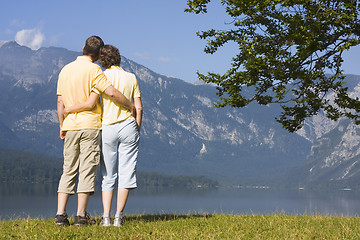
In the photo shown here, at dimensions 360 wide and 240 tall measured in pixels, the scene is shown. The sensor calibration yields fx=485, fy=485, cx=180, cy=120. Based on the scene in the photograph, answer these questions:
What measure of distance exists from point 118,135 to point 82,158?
765mm

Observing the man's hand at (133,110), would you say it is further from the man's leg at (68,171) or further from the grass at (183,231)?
the grass at (183,231)

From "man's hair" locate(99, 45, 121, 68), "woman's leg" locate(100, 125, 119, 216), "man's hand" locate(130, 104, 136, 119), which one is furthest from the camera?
"man's hair" locate(99, 45, 121, 68)

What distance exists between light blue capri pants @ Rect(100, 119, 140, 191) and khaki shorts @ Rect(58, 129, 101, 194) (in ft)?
0.63

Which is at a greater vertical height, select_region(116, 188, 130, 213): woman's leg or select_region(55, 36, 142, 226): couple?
select_region(55, 36, 142, 226): couple

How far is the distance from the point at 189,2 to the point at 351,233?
1142 centimetres

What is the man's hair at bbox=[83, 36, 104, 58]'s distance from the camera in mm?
8930

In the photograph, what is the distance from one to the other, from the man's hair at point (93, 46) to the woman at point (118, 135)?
12 centimetres

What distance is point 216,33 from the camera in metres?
20.9

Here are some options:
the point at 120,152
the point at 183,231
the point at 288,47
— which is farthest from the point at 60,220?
the point at 288,47

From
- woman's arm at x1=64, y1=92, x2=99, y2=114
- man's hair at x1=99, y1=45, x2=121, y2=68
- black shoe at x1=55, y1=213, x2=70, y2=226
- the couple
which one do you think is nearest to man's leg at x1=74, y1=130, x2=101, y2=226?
the couple

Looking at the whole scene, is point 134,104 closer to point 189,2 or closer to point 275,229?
point 275,229

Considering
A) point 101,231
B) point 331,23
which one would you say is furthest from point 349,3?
point 101,231

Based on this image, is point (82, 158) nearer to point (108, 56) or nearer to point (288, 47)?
point (108, 56)

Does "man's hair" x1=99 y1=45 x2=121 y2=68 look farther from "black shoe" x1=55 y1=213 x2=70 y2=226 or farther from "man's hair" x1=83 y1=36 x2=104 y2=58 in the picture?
"black shoe" x1=55 y1=213 x2=70 y2=226
